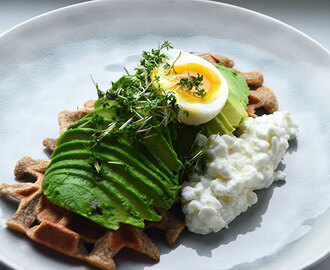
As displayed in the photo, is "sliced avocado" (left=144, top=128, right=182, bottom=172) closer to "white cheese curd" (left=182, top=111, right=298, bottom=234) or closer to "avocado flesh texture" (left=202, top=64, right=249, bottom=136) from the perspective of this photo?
"white cheese curd" (left=182, top=111, right=298, bottom=234)

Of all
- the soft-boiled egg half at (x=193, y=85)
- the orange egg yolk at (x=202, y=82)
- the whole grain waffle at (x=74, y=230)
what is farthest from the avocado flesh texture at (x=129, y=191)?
the orange egg yolk at (x=202, y=82)

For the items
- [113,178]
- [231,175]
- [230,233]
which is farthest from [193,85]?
[230,233]

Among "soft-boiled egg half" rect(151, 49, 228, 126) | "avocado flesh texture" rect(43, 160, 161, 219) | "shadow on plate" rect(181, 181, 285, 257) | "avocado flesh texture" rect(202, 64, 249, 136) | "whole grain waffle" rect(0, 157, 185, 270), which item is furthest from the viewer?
"avocado flesh texture" rect(202, 64, 249, 136)

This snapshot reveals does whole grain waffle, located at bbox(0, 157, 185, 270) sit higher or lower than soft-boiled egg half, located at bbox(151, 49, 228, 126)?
lower

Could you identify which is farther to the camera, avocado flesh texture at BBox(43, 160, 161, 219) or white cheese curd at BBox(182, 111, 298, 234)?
white cheese curd at BBox(182, 111, 298, 234)

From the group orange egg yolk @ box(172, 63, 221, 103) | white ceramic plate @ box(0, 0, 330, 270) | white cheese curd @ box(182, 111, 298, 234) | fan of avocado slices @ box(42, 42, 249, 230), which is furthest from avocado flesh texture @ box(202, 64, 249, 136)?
white ceramic plate @ box(0, 0, 330, 270)

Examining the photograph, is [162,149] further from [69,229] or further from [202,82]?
[69,229]

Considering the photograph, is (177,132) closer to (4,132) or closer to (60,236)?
(60,236)
